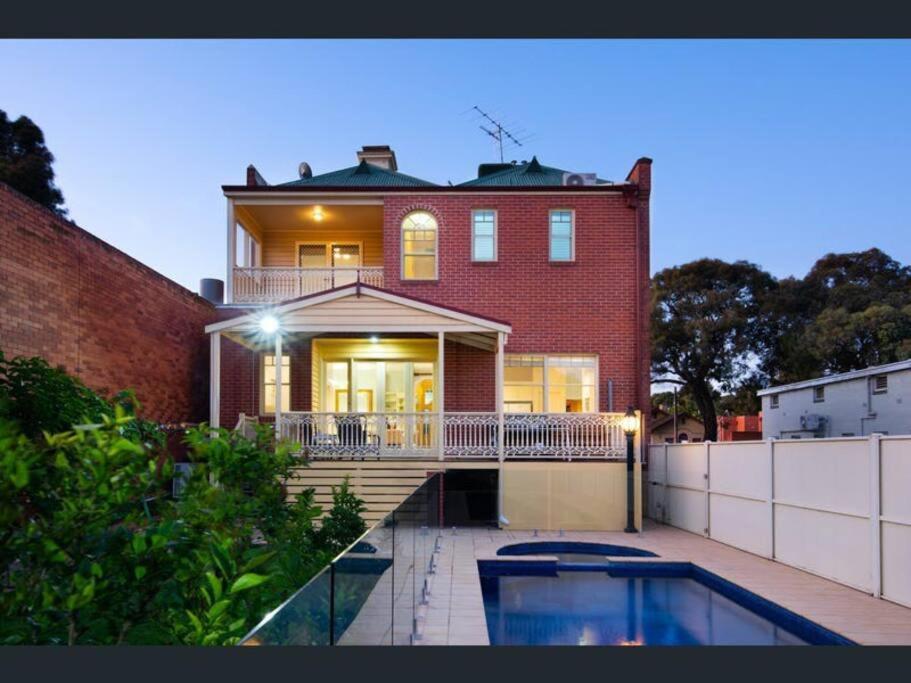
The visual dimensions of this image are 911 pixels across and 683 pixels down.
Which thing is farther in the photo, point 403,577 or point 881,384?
point 881,384

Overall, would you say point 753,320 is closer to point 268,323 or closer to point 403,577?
point 268,323

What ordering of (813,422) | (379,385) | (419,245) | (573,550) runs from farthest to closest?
(813,422) → (379,385) → (419,245) → (573,550)

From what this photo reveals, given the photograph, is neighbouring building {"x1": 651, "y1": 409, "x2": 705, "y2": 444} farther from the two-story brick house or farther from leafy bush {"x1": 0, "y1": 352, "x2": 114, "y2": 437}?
leafy bush {"x1": 0, "y1": 352, "x2": 114, "y2": 437}

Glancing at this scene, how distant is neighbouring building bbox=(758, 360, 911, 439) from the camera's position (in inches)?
698

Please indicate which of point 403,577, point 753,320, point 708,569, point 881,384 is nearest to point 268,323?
point 403,577

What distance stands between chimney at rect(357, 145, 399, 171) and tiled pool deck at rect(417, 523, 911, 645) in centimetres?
1235

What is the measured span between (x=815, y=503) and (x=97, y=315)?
38.8 feet

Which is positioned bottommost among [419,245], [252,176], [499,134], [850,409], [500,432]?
[500,432]

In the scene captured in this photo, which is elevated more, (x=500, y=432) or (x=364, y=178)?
(x=364, y=178)

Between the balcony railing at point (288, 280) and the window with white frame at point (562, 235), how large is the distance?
4.33 m

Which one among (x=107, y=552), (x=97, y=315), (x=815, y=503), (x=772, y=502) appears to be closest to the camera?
(x=107, y=552)

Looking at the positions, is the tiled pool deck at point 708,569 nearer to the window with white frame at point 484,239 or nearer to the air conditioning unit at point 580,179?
the window with white frame at point 484,239

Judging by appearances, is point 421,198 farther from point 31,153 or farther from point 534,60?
point 31,153

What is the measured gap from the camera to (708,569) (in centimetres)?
1005
